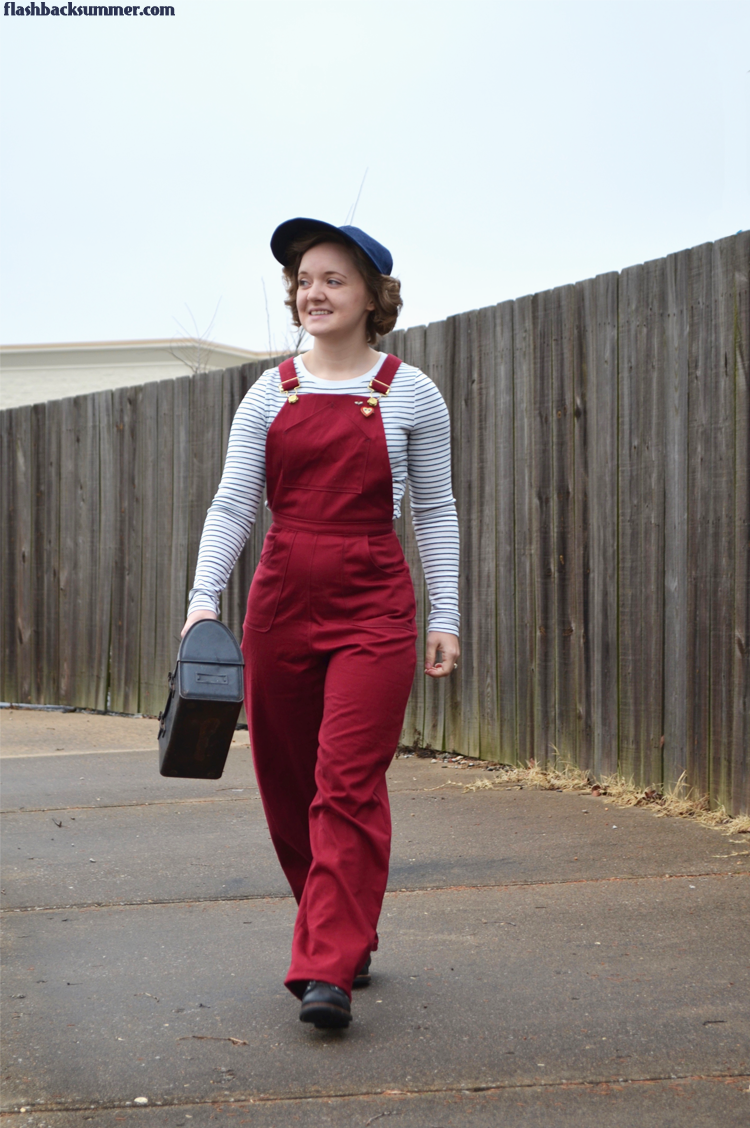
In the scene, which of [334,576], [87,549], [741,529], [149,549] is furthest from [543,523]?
[87,549]

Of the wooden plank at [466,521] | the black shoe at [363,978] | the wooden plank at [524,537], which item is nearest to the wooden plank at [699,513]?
the wooden plank at [524,537]

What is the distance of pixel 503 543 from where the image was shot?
585cm

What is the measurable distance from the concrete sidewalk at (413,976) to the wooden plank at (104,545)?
347 cm

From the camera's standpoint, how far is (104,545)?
881 cm

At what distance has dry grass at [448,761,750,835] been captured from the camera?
4.65 metres

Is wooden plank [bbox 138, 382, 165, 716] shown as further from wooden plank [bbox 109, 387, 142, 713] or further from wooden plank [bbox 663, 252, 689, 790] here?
wooden plank [bbox 663, 252, 689, 790]

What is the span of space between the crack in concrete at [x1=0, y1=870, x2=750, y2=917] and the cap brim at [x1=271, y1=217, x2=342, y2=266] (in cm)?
201

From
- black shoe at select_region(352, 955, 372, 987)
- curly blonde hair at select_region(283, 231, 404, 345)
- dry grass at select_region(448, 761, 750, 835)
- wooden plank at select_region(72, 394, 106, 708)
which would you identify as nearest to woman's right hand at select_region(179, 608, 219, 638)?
curly blonde hair at select_region(283, 231, 404, 345)

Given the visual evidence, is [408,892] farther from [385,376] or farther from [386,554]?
[385,376]

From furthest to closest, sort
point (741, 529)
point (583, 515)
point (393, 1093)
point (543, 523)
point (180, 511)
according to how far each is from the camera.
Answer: point (180, 511) → point (543, 523) → point (583, 515) → point (741, 529) → point (393, 1093)

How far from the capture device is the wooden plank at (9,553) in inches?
376

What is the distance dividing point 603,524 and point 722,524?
70cm

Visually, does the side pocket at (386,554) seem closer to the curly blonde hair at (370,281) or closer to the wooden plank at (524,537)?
the curly blonde hair at (370,281)

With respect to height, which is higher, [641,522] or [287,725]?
[641,522]
